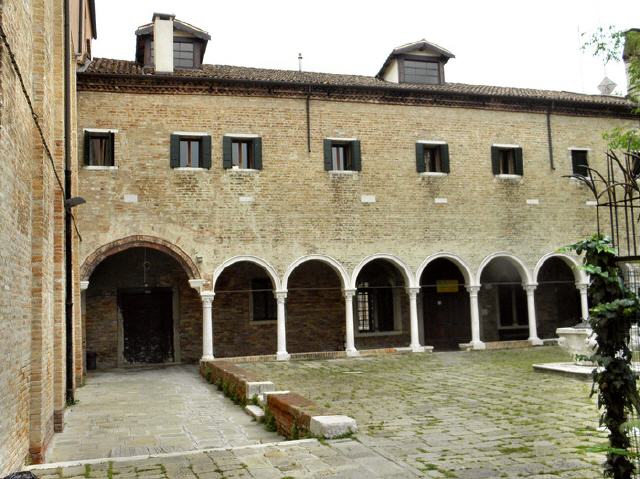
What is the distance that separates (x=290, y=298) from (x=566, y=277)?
1068 cm

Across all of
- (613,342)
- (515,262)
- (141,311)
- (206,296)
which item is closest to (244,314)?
(206,296)

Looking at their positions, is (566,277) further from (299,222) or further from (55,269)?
(55,269)

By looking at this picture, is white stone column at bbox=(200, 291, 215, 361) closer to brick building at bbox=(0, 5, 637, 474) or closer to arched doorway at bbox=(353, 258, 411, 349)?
brick building at bbox=(0, 5, 637, 474)

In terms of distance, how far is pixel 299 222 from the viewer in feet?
62.4

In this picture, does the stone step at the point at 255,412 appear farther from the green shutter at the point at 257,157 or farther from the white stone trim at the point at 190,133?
the white stone trim at the point at 190,133

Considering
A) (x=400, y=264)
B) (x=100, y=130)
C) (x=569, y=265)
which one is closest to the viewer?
(x=100, y=130)

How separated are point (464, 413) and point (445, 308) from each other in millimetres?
14233

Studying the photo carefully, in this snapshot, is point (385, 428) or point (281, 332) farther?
point (281, 332)

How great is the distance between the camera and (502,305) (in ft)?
77.3

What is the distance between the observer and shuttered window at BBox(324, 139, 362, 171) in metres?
19.4

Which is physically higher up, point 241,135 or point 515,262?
point 241,135

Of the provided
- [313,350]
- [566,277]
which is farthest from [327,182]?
[566,277]

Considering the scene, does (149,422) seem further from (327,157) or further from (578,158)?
(578,158)

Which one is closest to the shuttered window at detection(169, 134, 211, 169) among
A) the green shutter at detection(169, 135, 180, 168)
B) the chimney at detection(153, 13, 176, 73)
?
the green shutter at detection(169, 135, 180, 168)
